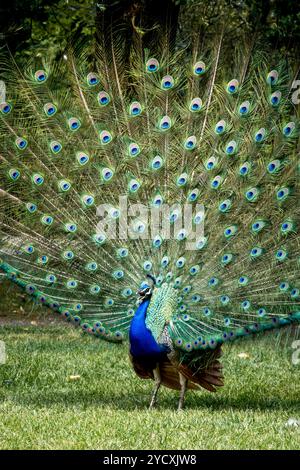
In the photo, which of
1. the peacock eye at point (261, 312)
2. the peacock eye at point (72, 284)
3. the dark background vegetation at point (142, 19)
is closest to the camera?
the peacock eye at point (261, 312)

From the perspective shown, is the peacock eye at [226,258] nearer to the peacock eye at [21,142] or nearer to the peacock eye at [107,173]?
the peacock eye at [107,173]

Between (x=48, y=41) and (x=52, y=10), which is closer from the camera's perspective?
(x=52, y=10)

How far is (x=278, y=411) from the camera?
5832mm

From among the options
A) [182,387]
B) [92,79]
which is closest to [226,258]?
[182,387]

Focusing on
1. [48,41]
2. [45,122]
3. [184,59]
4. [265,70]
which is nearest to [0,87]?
[45,122]

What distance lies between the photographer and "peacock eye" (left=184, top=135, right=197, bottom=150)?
5.70 m

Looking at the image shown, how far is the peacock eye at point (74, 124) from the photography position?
576 centimetres

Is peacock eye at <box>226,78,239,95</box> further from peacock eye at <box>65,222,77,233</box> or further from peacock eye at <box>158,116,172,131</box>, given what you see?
peacock eye at <box>65,222,77,233</box>

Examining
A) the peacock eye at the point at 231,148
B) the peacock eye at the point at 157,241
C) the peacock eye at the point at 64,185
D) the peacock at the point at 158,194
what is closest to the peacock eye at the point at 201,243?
the peacock at the point at 158,194

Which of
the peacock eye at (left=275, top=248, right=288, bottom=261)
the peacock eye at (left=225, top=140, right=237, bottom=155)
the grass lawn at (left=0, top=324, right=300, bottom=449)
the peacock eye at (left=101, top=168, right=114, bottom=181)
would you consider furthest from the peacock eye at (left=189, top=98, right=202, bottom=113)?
the grass lawn at (left=0, top=324, right=300, bottom=449)

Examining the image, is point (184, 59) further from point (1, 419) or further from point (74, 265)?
point (1, 419)

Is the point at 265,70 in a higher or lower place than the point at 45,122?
higher

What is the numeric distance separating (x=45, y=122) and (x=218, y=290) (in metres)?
1.51

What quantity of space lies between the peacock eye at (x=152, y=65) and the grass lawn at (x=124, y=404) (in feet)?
5.86
